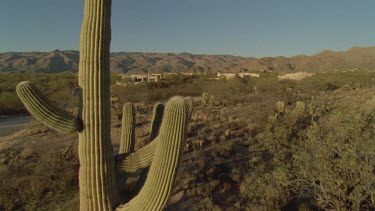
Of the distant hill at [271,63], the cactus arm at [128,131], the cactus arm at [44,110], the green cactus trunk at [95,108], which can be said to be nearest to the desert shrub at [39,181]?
the cactus arm at [128,131]

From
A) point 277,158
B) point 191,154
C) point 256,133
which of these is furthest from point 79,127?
point 256,133

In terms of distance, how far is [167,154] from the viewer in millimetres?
3320

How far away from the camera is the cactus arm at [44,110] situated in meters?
3.29

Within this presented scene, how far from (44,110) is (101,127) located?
2.15 ft

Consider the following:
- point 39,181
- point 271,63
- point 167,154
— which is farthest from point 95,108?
point 271,63

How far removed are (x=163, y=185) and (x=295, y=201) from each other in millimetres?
4239

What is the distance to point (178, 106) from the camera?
11.0 feet

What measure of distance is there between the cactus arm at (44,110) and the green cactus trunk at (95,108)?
157 millimetres

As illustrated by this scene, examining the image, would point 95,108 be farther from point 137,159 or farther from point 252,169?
point 252,169

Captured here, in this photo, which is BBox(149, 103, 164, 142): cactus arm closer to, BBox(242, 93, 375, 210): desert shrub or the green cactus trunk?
the green cactus trunk

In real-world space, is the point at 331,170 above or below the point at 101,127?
below

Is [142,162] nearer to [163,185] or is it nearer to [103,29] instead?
[163,185]

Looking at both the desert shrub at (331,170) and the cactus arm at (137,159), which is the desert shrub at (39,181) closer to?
the cactus arm at (137,159)

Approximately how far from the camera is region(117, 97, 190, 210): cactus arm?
333 centimetres
